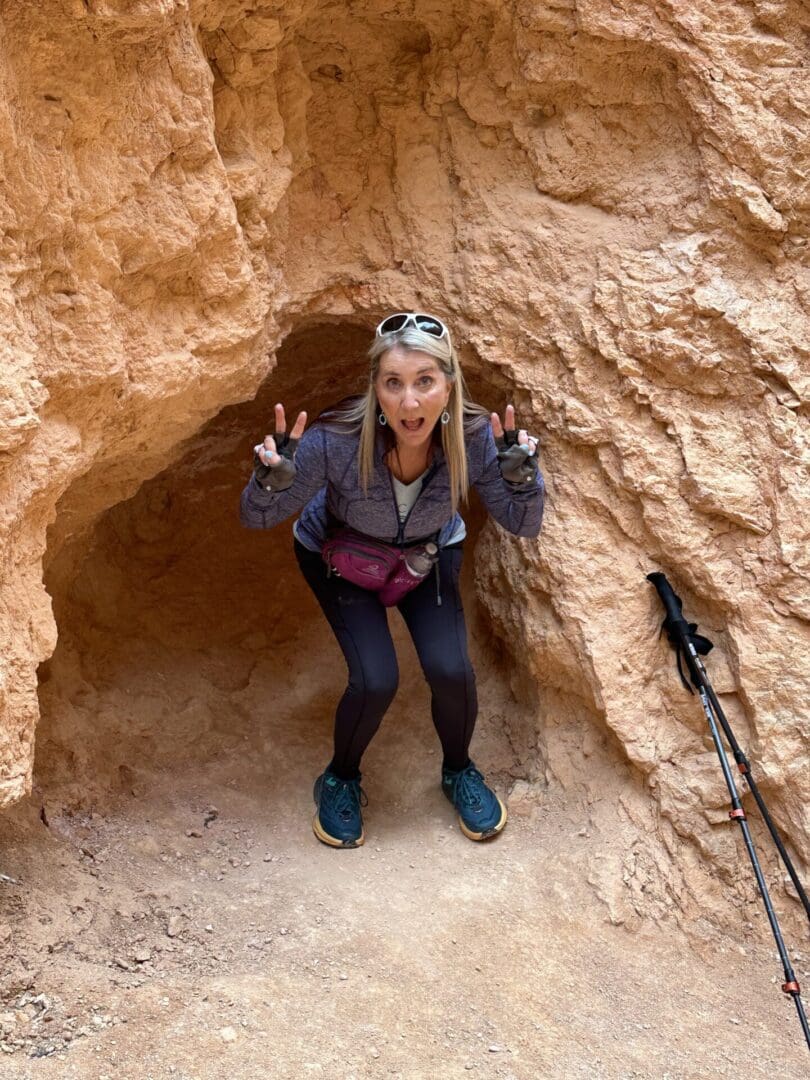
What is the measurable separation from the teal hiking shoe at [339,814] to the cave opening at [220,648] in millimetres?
281

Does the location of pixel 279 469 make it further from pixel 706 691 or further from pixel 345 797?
pixel 706 691

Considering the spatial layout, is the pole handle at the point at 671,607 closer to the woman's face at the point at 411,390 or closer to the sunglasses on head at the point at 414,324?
the woman's face at the point at 411,390

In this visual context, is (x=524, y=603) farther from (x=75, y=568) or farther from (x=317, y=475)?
(x=75, y=568)

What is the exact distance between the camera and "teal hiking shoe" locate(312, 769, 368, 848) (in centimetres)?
299

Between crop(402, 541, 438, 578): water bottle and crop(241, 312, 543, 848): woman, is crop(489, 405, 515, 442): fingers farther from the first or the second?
crop(402, 541, 438, 578): water bottle

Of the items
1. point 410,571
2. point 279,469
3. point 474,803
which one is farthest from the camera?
point 474,803

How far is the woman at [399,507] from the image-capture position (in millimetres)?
2602

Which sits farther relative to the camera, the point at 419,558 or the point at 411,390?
the point at 419,558

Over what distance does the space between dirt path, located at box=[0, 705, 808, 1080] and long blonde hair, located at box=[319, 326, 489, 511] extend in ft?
3.55

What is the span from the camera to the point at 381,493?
2.78 metres

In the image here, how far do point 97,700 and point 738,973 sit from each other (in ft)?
7.06

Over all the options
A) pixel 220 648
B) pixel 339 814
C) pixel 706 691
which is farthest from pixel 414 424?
pixel 220 648

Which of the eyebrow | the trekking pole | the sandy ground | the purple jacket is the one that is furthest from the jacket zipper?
the sandy ground

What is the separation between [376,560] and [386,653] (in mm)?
272
